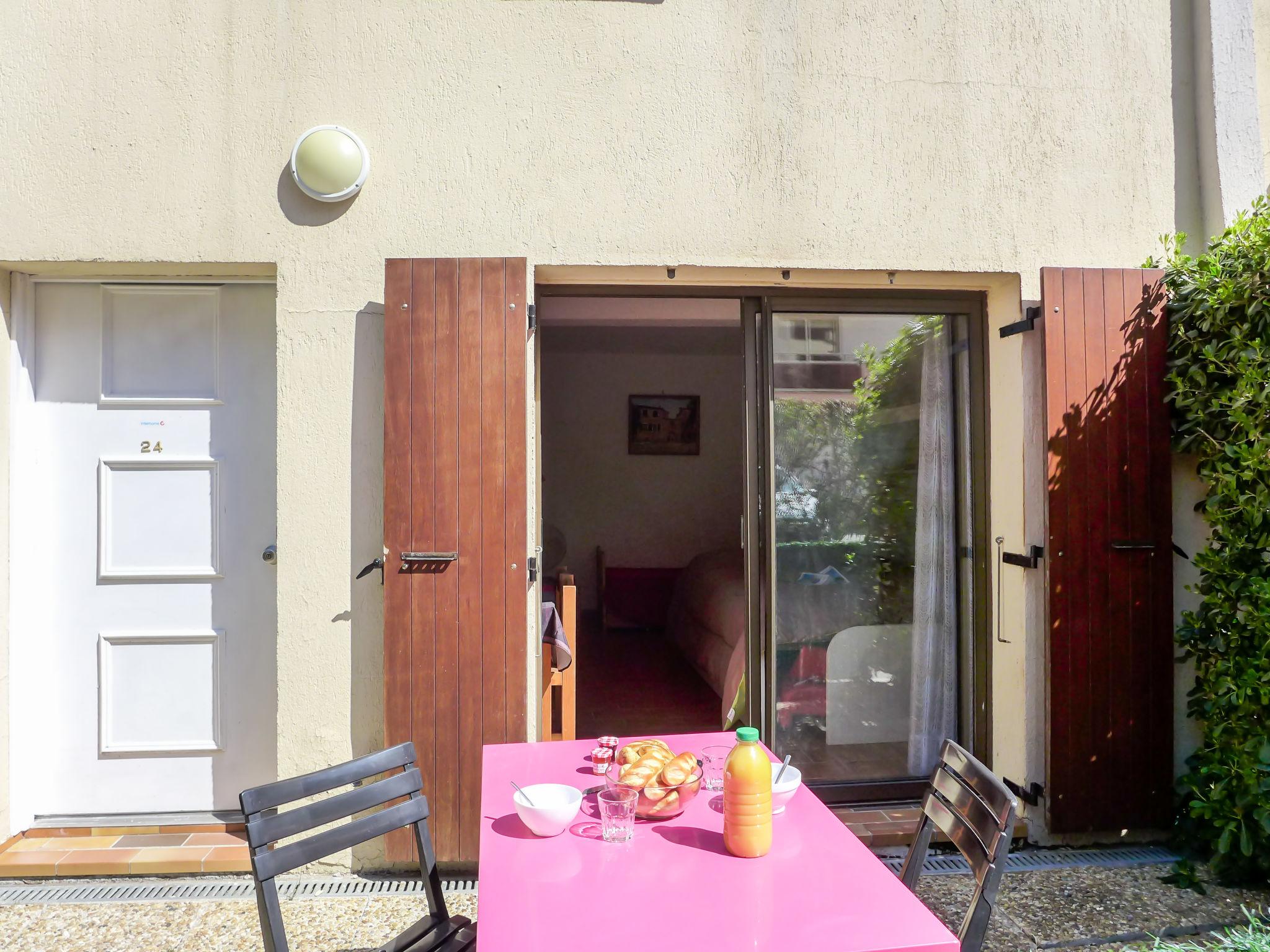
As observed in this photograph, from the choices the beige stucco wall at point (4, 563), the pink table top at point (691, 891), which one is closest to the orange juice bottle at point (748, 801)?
the pink table top at point (691, 891)

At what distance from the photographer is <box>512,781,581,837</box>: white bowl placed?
1504mm

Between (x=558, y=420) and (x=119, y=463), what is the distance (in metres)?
4.69

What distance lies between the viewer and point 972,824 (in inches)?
62.1

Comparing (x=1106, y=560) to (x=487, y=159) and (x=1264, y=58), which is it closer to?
(x=1264, y=58)

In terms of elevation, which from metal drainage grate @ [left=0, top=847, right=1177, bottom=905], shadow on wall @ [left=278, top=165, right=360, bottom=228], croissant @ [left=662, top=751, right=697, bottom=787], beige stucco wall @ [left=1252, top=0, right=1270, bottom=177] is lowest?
metal drainage grate @ [left=0, top=847, right=1177, bottom=905]

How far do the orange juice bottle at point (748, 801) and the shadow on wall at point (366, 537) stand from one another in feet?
5.76

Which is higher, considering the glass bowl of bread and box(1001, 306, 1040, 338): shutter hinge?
box(1001, 306, 1040, 338): shutter hinge

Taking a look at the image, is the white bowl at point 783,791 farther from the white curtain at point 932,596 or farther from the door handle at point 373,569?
the white curtain at point 932,596

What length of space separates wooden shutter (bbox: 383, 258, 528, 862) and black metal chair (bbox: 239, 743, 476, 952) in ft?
2.74

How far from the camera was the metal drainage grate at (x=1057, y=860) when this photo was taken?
2818 millimetres

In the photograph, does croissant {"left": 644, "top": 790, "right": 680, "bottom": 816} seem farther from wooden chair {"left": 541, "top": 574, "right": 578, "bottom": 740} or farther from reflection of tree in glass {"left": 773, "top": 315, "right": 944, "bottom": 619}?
reflection of tree in glass {"left": 773, "top": 315, "right": 944, "bottom": 619}

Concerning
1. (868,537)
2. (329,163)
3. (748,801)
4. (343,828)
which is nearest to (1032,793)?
(868,537)

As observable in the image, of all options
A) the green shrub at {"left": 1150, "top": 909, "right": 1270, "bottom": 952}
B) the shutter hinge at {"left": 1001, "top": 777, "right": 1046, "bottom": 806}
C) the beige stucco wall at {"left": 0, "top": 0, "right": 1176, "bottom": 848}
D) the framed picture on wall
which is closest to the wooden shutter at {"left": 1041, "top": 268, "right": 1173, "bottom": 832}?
the shutter hinge at {"left": 1001, "top": 777, "right": 1046, "bottom": 806}

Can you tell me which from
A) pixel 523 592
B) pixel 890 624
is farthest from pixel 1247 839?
pixel 523 592
